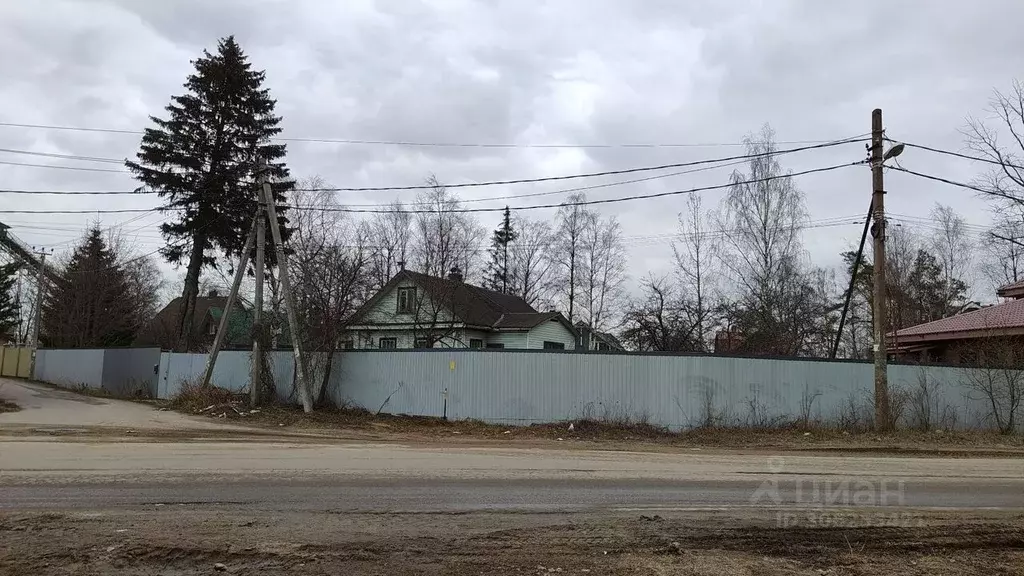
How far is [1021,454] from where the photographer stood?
14.9 meters

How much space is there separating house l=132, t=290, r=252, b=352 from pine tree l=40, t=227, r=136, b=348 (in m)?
2.80

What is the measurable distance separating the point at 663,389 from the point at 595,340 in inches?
868

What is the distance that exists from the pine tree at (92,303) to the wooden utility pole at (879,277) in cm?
4240

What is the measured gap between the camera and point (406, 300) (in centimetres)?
3300

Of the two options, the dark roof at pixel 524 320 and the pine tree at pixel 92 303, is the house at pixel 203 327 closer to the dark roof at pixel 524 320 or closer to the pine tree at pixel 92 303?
the pine tree at pixel 92 303

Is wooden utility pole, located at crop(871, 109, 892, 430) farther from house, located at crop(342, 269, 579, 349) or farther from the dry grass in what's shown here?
the dry grass

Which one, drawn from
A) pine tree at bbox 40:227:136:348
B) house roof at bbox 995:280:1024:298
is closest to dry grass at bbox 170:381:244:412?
pine tree at bbox 40:227:136:348

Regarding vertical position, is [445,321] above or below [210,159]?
below

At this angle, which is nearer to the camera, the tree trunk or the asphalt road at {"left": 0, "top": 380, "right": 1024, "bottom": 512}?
the asphalt road at {"left": 0, "top": 380, "right": 1024, "bottom": 512}

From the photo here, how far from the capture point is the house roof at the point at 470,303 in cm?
3094

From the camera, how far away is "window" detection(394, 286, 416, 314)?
32.7m

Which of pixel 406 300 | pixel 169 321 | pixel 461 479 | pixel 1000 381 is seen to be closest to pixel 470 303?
pixel 406 300

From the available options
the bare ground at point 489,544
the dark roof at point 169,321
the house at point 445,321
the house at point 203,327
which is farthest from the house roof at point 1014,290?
the dark roof at point 169,321

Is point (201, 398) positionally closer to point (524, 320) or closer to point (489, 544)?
point (524, 320)
